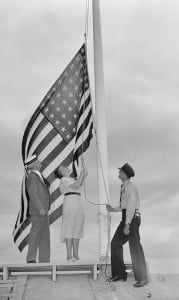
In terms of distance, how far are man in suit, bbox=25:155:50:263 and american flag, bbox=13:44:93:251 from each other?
0.35 metres

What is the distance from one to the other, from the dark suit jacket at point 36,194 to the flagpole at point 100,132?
1018mm

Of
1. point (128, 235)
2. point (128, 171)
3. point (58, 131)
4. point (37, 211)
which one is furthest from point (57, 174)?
point (128, 235)

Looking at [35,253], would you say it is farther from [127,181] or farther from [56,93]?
[56,93]

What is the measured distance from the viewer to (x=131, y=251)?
1043cm

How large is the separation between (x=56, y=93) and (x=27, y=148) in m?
1.26

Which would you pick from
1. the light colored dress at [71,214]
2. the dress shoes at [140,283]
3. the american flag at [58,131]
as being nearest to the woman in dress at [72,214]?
the light colored dress at [71,214]

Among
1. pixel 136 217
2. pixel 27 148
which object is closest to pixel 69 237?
pixel 136 217

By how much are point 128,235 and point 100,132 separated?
2511mm

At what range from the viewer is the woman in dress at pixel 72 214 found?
11016mm

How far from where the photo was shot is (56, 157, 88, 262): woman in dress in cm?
1102

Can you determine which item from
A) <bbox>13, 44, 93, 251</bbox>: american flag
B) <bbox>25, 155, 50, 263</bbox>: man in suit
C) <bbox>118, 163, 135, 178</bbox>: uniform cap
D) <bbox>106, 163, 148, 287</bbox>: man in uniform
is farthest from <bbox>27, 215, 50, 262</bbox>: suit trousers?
<bbox>118, 163, 135, 178</bbox>: uniform cap

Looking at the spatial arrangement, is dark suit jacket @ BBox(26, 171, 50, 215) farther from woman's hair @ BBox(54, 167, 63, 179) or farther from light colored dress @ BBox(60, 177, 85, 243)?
light colored dress @ BBox(60, 177, 85, 243)

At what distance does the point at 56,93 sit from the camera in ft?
41.0

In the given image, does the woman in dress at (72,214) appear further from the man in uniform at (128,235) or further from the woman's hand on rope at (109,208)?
the man in uniform at (128,235)
